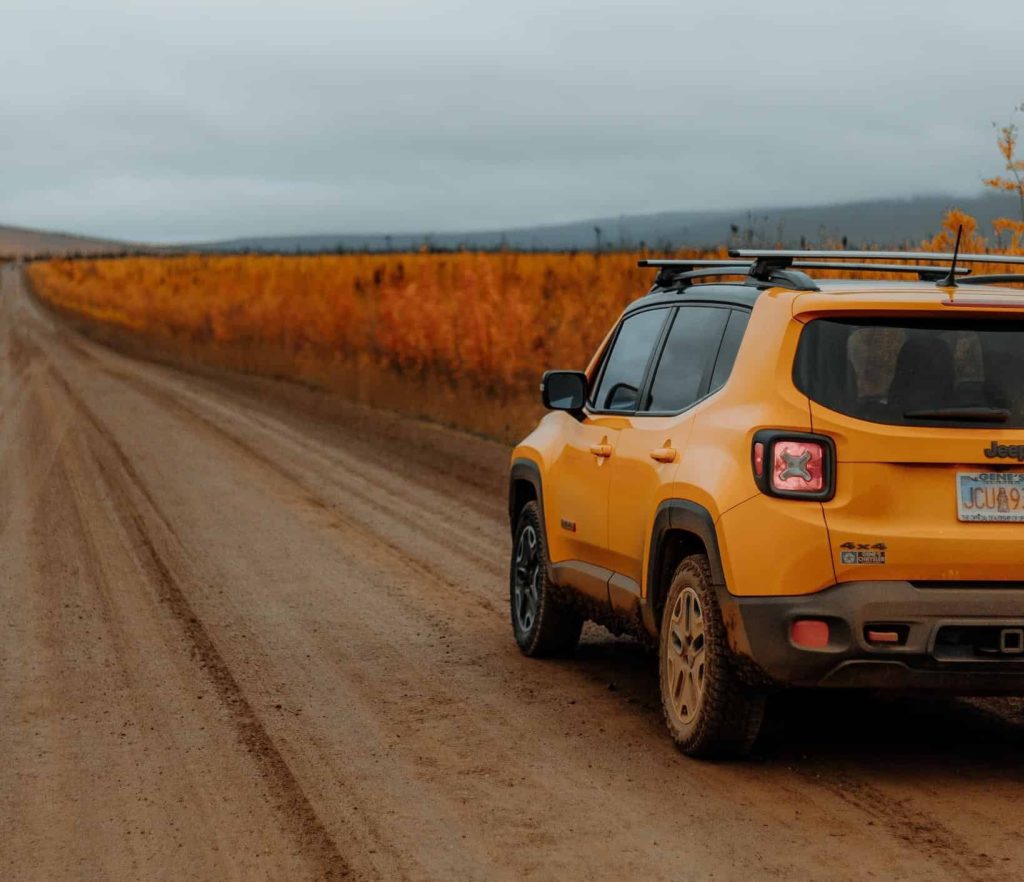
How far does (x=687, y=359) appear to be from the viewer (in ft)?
23.4

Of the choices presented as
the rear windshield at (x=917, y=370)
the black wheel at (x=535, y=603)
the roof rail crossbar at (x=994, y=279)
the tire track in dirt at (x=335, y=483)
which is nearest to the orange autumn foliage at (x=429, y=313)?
the tire track in dirt at (x=335, y=483)

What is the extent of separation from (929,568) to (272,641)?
13.5 feet

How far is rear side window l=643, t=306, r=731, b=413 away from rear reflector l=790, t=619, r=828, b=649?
1.14 meters

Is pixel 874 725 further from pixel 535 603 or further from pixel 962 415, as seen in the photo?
pixel 535 603

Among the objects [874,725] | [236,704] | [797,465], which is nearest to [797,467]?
[797,465]

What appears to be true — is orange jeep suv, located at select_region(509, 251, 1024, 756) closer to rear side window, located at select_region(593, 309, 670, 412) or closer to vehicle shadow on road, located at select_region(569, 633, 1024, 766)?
vehicle shadow on road, located at select_region(569, 633, 1024, 766)

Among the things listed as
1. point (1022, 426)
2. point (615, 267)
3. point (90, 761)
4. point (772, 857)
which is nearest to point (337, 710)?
point (90, 761)

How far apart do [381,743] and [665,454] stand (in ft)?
5.20

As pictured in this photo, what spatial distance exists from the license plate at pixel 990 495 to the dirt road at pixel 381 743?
3.27 ft

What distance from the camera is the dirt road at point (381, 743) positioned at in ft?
17.9

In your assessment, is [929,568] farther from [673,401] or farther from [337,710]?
[337,710]

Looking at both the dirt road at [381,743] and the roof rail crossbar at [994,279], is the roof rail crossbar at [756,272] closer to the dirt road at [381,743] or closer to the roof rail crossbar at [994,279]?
the roof rail crossbar at [994,279]

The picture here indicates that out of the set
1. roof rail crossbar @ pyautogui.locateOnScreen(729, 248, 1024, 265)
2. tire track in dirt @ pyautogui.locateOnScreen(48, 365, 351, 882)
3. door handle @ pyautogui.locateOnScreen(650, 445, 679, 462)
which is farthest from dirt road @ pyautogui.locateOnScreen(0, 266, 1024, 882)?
roof rail crossbar @ pyautogui.locateOnScreen(729, 248, 1024, 265)

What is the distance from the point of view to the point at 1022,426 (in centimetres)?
603
